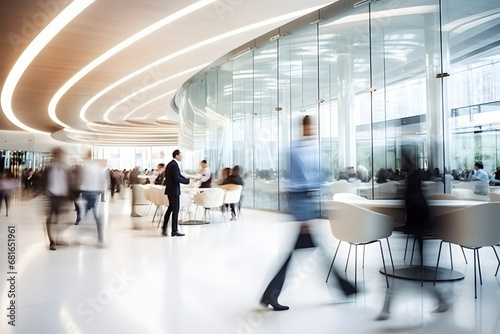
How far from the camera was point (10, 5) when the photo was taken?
23.3ft

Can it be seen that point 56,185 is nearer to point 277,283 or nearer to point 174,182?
point 174,182

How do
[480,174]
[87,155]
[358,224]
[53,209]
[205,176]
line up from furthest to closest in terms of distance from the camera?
[205,176]
[480,174]
[87,155]
[53,209]
[358,224]

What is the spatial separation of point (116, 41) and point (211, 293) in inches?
297

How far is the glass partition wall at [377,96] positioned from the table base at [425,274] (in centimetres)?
146

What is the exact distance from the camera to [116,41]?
30.3 ft

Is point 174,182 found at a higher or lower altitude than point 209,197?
higher

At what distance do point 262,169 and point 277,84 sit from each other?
296cm

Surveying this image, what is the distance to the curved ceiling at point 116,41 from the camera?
24.7 feet

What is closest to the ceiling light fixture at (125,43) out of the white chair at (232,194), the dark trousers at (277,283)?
the white chair at (232,194)

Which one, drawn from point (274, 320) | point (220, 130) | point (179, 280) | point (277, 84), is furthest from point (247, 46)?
point (274, 320)

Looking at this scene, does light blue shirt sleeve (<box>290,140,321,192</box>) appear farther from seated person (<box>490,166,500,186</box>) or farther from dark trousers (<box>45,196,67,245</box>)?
seated person (<box>490,166,500,186</box>)

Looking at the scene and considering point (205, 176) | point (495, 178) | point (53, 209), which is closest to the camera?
point (53, 209)

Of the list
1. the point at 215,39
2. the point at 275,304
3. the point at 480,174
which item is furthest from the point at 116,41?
the point at 480,174

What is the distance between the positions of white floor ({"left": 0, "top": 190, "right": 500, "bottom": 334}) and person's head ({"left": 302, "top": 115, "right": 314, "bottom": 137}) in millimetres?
865
